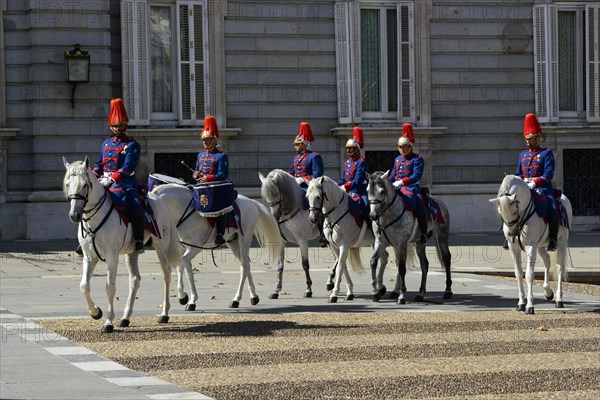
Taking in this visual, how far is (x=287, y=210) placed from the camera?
18953 millimetres

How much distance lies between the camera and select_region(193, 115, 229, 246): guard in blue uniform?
57.7 feet

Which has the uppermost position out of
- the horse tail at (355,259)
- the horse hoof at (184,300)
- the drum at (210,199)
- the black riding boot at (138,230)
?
the drum at (210,199)

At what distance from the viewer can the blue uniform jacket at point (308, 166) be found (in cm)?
1975

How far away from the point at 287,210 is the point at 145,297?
8.10 ft

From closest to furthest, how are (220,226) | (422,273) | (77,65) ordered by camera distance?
(220,226) < (422,273) < (77,65)

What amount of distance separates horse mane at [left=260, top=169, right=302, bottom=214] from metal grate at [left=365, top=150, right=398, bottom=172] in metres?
13.0

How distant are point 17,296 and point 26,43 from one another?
12.5 metres

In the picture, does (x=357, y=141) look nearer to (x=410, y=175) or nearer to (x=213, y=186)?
(x=410, y=175)

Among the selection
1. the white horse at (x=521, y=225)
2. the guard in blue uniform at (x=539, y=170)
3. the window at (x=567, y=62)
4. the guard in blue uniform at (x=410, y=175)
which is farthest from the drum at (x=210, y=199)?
the window at (x=567, y=62)

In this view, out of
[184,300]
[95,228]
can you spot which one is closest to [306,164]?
Result: [184,300]

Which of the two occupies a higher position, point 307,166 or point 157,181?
point 307,166

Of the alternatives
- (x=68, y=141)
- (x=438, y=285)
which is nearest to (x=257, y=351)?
(x=438, y=285)

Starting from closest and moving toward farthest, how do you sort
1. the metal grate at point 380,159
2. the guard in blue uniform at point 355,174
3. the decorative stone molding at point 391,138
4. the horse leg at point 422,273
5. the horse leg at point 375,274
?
the horse leg at point 375,274, the horse leg at point 422,273, the guard in blue uniform at point 355,174, the decorative stone molding at point 391,138, the metal grate at point 380,159

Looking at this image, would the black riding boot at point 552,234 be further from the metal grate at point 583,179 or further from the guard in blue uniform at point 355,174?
the metal grate at point 583,179
